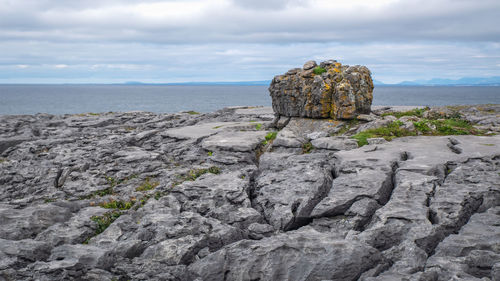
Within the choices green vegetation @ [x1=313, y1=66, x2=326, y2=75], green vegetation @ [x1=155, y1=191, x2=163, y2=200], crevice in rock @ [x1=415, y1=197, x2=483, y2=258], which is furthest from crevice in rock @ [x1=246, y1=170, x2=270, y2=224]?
green vegetation @ [x1=313, y1=66, x2=326, y2=75]

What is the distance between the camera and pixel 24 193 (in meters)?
18.7

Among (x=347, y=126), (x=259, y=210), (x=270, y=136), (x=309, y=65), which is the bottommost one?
(x=259, y=210)

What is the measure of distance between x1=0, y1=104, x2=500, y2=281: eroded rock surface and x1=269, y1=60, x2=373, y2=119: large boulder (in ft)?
6.00

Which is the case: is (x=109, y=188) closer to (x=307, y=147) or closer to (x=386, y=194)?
(x=307, y=147)

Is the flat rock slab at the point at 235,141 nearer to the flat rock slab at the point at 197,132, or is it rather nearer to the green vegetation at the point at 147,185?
the flat rock slab at the point at 197,132

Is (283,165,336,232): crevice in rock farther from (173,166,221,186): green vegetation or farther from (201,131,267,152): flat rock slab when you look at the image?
(201,131,267,152): flat rock slab

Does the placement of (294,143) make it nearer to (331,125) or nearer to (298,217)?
(331,125)

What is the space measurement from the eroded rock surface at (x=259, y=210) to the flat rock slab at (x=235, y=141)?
8 cm

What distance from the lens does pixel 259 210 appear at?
1455 centimetres

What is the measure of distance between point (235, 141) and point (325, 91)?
764cm

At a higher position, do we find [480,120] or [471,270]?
[480,120]

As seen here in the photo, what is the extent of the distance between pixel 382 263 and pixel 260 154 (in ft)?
41.0

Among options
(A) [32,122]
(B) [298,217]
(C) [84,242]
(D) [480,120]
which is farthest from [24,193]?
(D) [480,120]

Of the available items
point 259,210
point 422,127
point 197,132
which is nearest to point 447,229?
point 259,210
